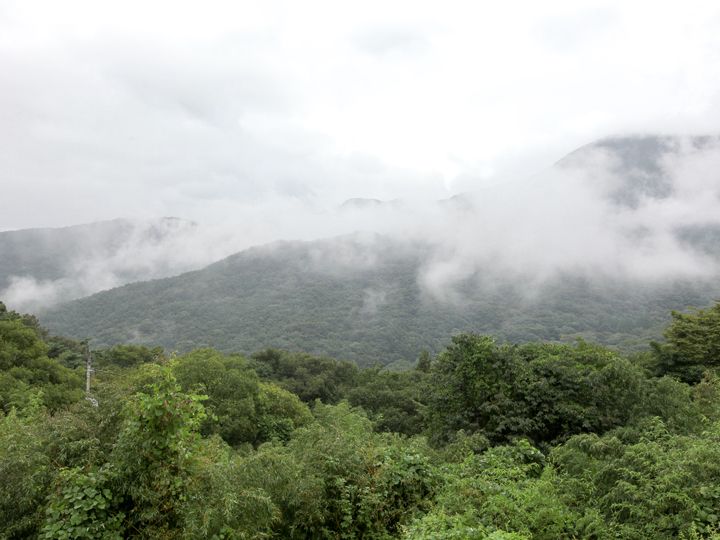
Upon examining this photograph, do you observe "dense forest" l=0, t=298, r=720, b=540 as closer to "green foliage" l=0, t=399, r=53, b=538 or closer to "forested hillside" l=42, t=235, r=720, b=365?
"green foliage" l=0, t=399, r=53, b=538

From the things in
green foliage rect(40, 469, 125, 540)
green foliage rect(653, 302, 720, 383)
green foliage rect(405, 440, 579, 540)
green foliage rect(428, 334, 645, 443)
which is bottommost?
green foliage rect(653, 302, 720, 383)

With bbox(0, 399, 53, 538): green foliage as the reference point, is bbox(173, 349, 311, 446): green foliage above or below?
below

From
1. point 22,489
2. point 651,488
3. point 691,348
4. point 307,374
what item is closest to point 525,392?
point 651,488

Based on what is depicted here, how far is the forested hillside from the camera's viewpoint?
13862 cm

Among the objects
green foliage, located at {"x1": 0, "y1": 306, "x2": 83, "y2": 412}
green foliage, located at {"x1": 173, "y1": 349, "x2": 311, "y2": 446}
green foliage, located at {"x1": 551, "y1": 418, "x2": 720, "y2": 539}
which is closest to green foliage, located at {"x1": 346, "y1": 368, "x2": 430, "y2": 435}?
green foliage, located at {"x1": 173, "y1": 349, "x2": 311, "y2": 446}

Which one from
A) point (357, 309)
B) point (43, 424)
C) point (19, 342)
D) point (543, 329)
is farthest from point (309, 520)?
point (357, 309)

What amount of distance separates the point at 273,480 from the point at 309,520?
0.91 metres

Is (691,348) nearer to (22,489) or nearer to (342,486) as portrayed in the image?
(342,486)

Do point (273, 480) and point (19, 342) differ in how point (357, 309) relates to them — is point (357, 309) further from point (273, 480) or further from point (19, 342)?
point (273, 480)

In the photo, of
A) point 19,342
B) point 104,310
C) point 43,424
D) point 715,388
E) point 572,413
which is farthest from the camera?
point 104,310

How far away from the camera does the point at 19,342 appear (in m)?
27.9

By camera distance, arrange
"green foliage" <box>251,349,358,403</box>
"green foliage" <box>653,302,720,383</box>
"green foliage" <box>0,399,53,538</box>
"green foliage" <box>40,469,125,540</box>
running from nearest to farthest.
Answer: "green foliage" <box>40,469,125,540</box> < "green foliage" <box>0,399,53,538</box> < "green foliage" <box>653,302,720,383</box> < "green foliage" <box>251,349,358,403</box>

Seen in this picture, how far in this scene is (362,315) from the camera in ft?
562

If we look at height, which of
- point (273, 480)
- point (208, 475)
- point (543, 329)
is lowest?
point (543, 329)
